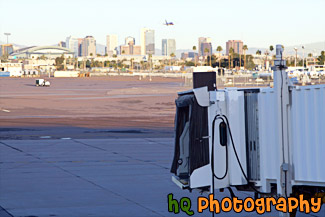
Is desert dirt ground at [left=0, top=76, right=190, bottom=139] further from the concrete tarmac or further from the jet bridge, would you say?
the jet bridge

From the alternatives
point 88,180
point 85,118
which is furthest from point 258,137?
point 85,118

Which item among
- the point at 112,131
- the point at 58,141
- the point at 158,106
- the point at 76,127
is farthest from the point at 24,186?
the point at 158,106

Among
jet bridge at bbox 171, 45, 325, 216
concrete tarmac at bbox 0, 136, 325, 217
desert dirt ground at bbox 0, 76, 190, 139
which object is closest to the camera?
jet bridge at bbox 171, 45, 325, 216

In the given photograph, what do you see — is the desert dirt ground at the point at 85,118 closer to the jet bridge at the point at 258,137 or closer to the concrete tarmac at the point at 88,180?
the concrete tarmac at the point at 88,180

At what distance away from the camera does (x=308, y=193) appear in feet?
38.9

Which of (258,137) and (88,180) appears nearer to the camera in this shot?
(258,137)

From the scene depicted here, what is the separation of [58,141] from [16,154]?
17.5 feet

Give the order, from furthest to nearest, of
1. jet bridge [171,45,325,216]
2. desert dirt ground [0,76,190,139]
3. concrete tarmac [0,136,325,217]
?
desert dirt ground [0,76,190,139], concrete tarmac [0,136,325,217], jet bridge [171,45,325,216]

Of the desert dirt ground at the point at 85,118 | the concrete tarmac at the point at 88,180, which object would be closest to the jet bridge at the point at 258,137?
the concrete tarmac at the point at 88,180

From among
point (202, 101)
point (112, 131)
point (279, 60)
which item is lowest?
point (112, 131)

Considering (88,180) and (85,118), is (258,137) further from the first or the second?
(85,118)

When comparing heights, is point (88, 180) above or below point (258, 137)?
below

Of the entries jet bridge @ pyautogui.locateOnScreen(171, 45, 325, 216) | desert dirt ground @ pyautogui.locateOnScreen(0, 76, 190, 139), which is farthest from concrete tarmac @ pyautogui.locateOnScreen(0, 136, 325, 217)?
desert dirt ground @ pyautogui.locateOnScreen(0, 76, 190, 139)

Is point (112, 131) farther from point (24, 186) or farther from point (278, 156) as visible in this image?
point (278, 156)
